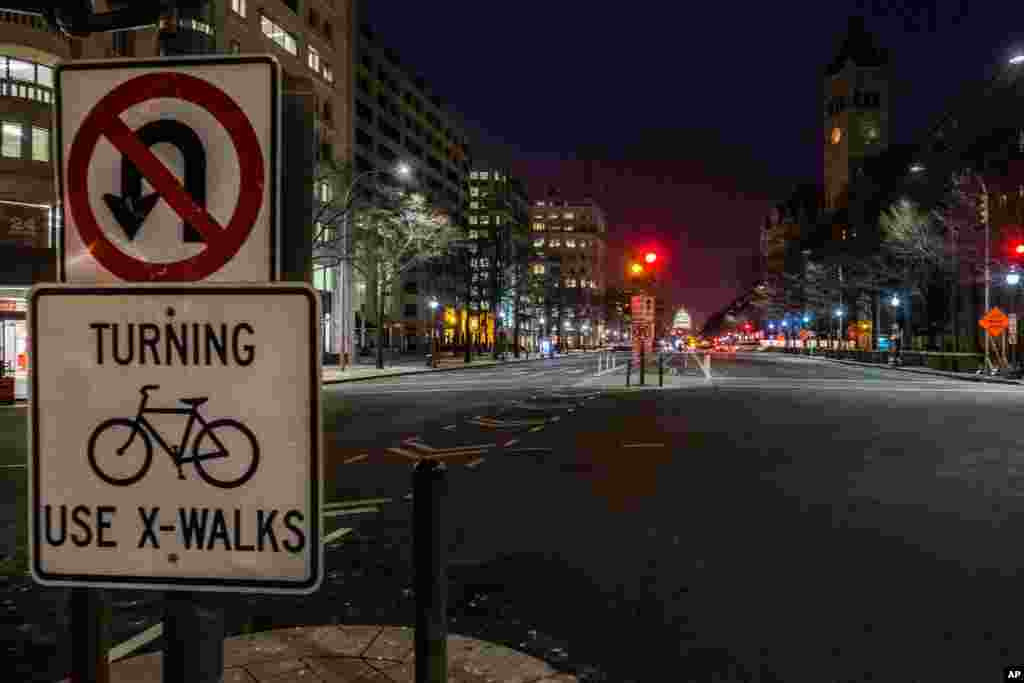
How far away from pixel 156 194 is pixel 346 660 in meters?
3.02

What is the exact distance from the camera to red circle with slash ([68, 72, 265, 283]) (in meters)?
1.97

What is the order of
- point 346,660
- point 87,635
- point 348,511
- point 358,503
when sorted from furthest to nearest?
point 358,503 < point 348,511 < point 346,660 < point 87,635

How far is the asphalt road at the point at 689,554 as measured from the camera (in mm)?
4605

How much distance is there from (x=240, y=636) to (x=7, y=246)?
3362 cm

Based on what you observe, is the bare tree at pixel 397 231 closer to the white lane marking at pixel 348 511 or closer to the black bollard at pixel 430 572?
the white lane marking at pixel 348 511

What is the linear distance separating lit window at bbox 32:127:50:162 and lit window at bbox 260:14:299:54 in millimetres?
19068

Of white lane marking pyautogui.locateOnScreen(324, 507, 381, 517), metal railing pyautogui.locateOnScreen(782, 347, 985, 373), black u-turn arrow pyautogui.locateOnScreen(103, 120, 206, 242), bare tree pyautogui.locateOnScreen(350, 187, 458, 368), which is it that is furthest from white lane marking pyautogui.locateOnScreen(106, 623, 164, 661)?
metal railing pyautogui.locateOnScreen(782, 347, 985, 373)

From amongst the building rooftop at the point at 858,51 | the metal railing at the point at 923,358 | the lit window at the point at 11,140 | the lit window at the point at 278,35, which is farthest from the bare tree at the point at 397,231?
the building rooftop at the point at 858,51

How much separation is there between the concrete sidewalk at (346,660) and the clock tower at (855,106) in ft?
454

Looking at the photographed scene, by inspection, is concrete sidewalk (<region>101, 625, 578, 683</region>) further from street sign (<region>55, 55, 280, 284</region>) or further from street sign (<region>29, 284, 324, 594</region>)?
street sign (<region>55, 55, 280, 284</region>)

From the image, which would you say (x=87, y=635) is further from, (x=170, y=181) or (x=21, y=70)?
(x=21, y=70)

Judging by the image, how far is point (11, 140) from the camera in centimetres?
3566

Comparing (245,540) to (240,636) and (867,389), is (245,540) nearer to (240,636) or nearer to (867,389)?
(240,636)

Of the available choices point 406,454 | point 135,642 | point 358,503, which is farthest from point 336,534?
point 406,454
